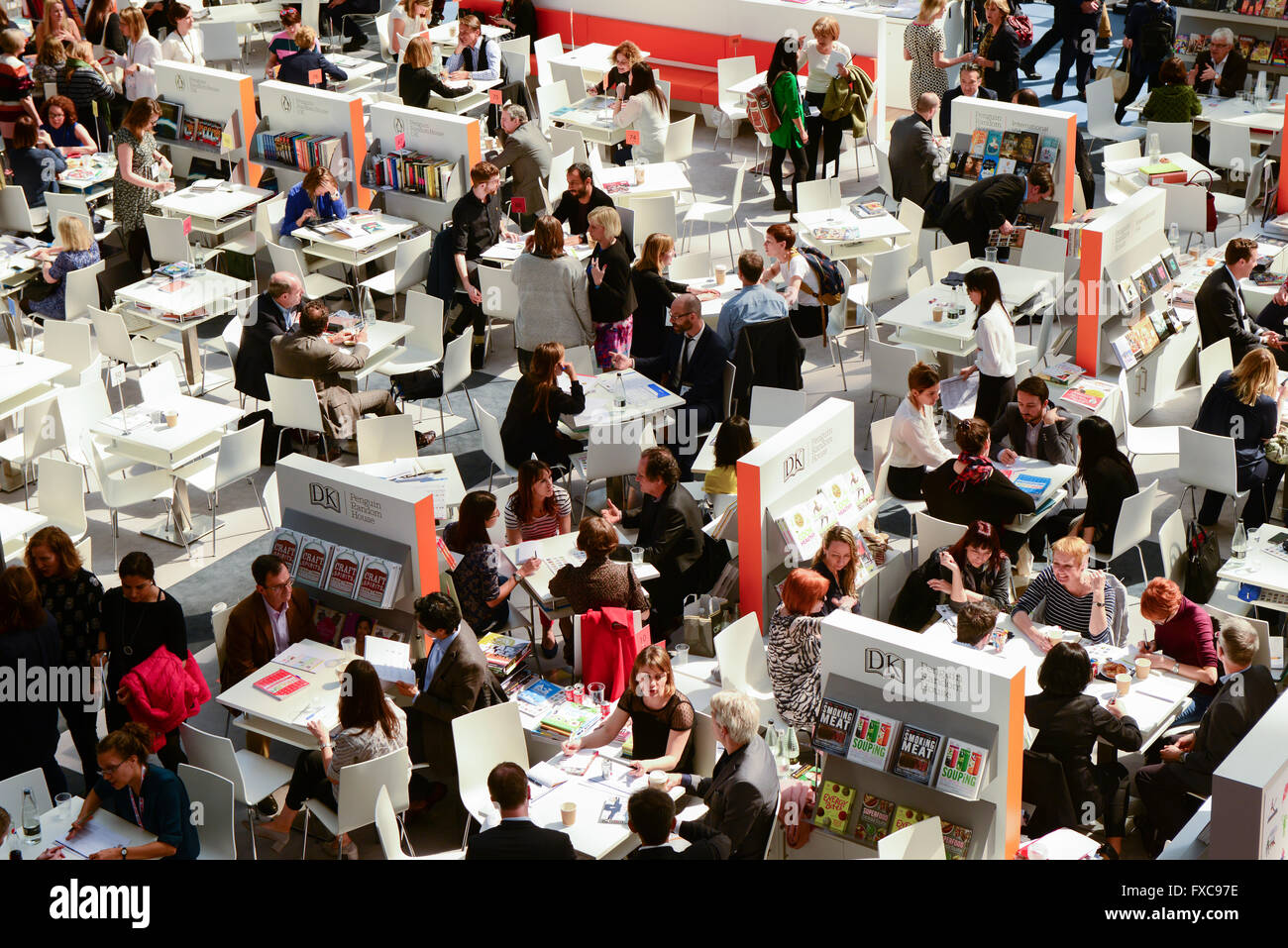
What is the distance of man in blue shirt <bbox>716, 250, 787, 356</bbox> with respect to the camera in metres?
9.68

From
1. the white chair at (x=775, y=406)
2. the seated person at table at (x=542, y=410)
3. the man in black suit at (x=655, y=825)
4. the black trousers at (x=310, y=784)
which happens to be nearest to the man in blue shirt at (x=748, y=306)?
the white chair at (x=775, y=406)

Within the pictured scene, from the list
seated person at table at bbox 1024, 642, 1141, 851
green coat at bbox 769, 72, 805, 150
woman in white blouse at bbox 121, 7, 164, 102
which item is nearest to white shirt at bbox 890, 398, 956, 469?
seated person at table at bbox 1024, 642, 1141, 851

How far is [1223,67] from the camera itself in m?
14.1

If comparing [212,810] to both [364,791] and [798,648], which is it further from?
[798,648]

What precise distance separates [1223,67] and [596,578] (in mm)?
9677

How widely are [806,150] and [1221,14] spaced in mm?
4842

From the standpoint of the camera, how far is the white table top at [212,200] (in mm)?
12203

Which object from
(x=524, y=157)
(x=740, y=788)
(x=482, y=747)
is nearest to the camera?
(x=740, y=788)

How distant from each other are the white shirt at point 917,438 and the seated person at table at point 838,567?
4.49ft

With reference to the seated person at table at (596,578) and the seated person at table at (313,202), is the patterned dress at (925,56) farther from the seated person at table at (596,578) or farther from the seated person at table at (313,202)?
the seated person at table at (596,578)

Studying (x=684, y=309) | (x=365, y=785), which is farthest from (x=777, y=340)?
(x=365, y=785)

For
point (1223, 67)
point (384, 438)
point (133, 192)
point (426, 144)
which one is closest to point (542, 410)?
point (384, 438)

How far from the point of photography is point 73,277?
10891 millimetres
